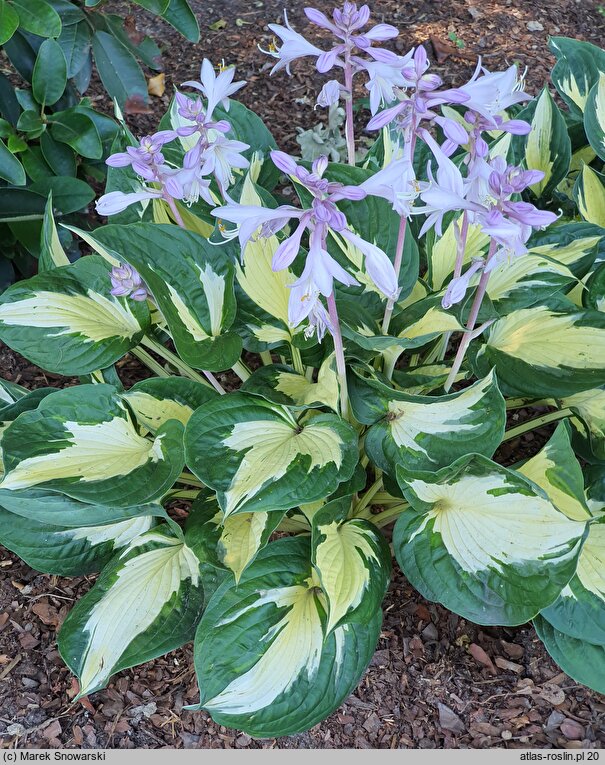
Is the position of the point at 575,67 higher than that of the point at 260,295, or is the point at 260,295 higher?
the point at 575,67

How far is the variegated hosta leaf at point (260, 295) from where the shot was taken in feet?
5.38

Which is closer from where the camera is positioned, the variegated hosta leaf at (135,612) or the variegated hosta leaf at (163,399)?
the variegated hosta leaf at (135,612)

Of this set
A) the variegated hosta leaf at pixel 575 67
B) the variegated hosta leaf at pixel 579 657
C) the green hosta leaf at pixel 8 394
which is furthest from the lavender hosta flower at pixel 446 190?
the variegated hosta leaf at pixel 575 67

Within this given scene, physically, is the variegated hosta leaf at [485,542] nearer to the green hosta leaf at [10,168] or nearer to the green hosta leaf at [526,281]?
the green hosta leaf at [526,281]

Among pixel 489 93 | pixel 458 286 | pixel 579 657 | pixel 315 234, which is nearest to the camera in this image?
pixel 315 234

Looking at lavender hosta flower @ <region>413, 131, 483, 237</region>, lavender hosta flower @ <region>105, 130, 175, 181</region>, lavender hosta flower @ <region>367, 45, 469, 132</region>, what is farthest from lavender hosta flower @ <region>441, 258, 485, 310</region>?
lavender hosta flower @ <region>105, 130, 175, 181</region>

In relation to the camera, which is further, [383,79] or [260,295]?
[260,295]

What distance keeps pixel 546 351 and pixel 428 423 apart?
0.34 metres

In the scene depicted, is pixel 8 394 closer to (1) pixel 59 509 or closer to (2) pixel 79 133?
(1) pixel 59 509

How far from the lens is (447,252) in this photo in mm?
1834

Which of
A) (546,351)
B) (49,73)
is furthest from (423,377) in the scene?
(49,73)

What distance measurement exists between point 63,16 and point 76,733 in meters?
1.95

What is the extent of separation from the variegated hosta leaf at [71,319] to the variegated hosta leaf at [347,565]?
0.64 meters
